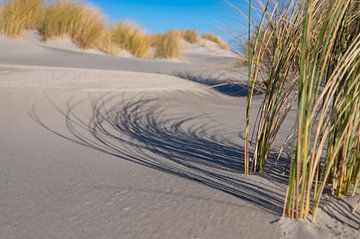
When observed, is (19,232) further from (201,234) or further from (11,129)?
(11,129)

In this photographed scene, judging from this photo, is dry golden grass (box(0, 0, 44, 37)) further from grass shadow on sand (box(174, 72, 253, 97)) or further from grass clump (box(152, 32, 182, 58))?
grass shadow on sand (box(174, 72, 253, 97))

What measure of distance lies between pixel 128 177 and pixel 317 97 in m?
0.53

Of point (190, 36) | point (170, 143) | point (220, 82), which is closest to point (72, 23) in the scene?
point (220, 82)

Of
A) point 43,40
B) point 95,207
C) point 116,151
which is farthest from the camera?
point 43,40

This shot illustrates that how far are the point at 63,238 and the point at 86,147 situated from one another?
0.58m

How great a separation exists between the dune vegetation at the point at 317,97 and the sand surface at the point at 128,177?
0.24 ft

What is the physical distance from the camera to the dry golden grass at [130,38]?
6980mm

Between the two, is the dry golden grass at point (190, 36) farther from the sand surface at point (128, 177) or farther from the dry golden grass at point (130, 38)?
the sand surface at point (128, 177)

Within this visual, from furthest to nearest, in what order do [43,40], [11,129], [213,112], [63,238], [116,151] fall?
1. [43,40]
2. [213,112]
3. [11,129]
4. [116,151]
5. [63,238]

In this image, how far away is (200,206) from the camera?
0.77m

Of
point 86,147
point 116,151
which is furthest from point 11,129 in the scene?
point 116,151

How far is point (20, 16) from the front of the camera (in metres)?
5.55

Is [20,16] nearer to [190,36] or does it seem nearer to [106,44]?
[106,44]

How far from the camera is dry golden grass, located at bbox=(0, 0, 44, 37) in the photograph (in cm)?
532
